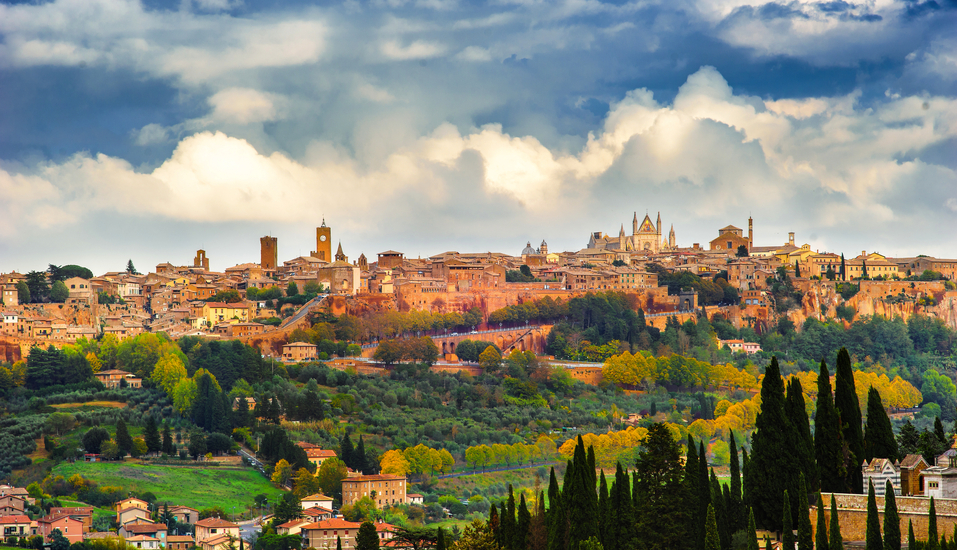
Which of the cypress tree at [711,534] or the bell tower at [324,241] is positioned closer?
the cypress tree at [711,534]

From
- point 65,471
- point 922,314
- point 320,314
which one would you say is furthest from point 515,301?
point 65,471

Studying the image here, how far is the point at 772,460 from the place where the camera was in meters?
21.5

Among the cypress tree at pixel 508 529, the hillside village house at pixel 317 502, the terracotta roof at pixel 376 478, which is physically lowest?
the hillside village house at pixel 317 502

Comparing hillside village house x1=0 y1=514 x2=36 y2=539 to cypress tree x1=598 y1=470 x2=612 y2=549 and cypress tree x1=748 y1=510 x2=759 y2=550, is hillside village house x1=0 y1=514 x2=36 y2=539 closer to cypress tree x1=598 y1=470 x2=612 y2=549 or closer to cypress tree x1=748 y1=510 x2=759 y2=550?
cypress tree x1=598 y1=470 x2=612 y2=549

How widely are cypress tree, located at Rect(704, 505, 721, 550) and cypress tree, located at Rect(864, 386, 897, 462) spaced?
11.5ft

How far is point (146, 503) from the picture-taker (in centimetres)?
3653

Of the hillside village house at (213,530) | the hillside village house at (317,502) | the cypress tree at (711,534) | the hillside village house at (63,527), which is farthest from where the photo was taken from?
the hillside village house at (317,502)

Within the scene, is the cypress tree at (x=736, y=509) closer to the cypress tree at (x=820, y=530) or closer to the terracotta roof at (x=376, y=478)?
the cypress tree at (x=820, y=530)

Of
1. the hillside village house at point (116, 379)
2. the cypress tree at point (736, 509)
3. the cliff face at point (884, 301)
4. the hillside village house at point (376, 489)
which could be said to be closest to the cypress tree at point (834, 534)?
the cypress tree at point (736, 509)

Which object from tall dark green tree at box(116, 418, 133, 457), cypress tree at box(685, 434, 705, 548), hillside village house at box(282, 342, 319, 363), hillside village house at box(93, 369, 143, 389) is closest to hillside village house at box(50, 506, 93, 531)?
tall dark green tree at box(116, 418, 133, 457)

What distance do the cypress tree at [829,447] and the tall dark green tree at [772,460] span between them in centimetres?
82

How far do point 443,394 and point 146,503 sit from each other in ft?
56.2

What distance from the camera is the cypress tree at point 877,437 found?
2245 cm

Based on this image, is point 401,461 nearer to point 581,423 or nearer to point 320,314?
point 581,423
